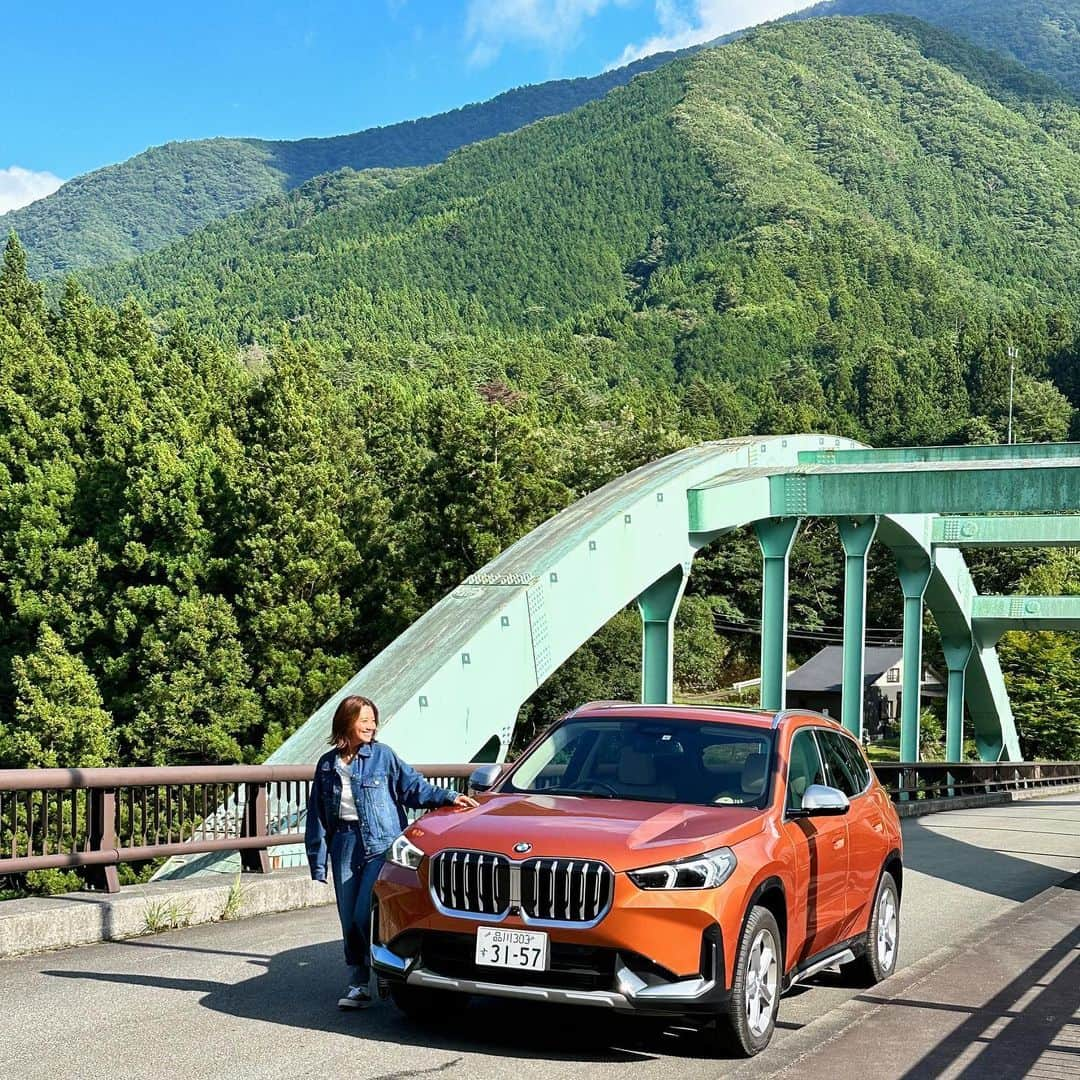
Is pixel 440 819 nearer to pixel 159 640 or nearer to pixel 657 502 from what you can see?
pixel 657 502

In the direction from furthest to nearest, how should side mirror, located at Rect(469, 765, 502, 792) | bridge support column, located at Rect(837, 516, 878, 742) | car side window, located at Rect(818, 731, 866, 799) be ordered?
bridge support column, located at Rect(837, 516, 878, 742), car side window, located at Rect(818, 731, 866, 799), side mirror, located at Rect(469, 765, 502, 792)

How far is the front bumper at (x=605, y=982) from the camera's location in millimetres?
6605

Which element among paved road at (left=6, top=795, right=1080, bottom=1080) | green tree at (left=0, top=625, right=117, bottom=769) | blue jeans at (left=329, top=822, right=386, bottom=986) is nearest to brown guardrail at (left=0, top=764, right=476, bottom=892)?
paved road at (left=6, top=795, right=1080, bottom=1080)

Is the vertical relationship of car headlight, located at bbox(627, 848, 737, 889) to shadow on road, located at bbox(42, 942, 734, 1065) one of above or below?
above

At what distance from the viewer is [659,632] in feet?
79.3

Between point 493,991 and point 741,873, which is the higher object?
point 741,873

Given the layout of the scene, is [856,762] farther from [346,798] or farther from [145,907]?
[145,907]

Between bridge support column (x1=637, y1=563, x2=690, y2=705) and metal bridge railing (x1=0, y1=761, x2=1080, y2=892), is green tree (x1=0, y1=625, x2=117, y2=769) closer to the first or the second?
bridge support column (x1=637, y1=563, x2=690, y2=705)

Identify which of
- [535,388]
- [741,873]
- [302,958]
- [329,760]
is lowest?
[302,958]

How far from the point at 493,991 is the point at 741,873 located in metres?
1.25

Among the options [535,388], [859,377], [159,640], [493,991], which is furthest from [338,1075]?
[859,377]

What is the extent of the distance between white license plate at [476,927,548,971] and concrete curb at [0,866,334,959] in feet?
11.3

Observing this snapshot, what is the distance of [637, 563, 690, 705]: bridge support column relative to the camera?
23.9m

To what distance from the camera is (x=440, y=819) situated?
741 centimetres
